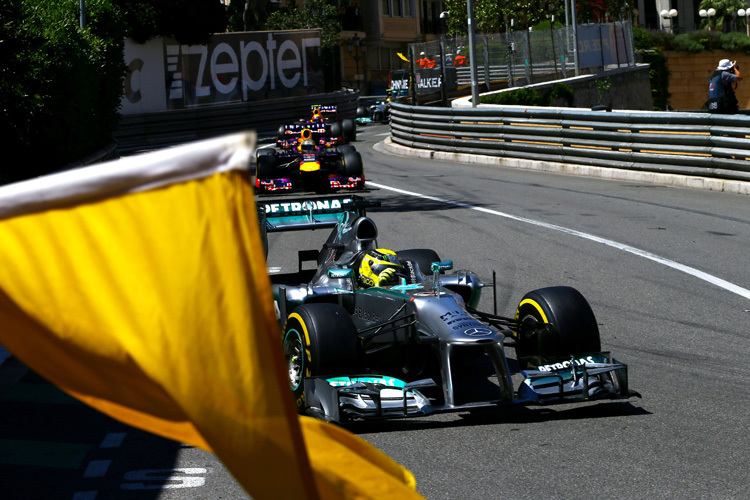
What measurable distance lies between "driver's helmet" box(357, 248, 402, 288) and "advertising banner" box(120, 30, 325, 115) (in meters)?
29.2

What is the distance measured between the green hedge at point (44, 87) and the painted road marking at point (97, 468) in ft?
28.6

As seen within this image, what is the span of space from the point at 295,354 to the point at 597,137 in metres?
14.2

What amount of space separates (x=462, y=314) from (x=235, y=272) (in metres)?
4.36

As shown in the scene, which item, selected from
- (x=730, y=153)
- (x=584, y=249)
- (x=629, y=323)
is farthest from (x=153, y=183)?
(x=730, y=153)

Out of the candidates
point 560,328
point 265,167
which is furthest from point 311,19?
point 560,328

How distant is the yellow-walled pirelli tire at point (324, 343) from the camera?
222 inches

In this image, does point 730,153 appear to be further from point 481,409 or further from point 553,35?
point 553,35

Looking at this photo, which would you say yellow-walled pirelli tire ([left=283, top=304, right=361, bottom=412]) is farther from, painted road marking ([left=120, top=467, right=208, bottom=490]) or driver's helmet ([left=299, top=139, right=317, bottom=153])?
driver's helmet ([left=299, top=139, right=317, bottom=153])

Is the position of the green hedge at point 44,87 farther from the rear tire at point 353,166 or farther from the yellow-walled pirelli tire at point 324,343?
the yellow-walled pirelli tire at point 324,343

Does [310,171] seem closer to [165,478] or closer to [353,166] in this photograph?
[353,166]

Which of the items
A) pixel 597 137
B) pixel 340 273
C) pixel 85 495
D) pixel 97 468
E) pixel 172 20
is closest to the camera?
pixel 85 495

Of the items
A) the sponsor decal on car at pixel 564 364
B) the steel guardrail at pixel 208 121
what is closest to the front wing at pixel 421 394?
the sponsor decal on car at pixel 564 364

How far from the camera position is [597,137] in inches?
752

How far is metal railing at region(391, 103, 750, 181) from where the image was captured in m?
15.6
